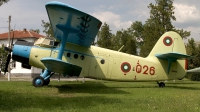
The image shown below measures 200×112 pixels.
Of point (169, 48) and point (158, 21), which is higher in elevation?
point (158, 21)

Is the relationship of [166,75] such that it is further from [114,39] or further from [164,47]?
[114,39]

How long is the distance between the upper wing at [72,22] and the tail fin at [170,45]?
4765mm

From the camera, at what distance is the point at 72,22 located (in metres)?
9.77

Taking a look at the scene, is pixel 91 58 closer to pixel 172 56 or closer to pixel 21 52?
pixel 21 52

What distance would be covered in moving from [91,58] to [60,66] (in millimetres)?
2883

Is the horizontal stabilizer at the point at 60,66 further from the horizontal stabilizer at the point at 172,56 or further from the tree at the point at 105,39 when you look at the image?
the tree at the point at 105,39

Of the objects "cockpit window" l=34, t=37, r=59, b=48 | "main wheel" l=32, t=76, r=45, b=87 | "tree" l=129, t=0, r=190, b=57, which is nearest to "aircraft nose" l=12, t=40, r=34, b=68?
"cockpit window" l=34, t=37, r=59, b=48

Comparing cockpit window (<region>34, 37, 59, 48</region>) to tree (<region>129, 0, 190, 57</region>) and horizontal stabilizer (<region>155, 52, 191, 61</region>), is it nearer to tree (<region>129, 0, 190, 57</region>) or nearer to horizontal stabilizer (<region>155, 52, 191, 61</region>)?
horizontal stabilizer (<region>155, 52, 191, 61</region>)

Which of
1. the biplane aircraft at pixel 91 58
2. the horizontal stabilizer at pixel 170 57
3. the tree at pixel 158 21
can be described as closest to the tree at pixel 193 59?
the tree at pixel 158 21

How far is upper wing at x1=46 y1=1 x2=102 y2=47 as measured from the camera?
850cm

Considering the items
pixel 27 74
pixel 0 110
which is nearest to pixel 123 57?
pixel 0 110

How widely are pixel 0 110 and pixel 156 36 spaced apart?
24586 millimetres

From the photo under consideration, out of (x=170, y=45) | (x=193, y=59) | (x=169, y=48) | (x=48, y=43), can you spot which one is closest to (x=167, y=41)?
(x=170, y=45)

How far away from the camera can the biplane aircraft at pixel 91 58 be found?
444 inches
